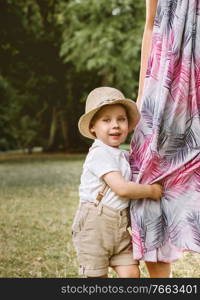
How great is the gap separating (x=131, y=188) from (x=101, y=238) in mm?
264

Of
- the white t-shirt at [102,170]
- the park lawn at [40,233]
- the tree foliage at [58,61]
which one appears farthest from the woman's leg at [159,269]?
the tree foliage at [58,61]

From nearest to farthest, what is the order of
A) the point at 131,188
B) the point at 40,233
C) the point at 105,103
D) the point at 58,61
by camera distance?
the point at 131,188 → the point at 105,103 → the point at 40,233 → the point at 58,61

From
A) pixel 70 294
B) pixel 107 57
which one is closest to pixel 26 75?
pixel 107 57

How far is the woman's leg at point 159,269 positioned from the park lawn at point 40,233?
1293 mm

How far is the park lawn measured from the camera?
4184 millimetres

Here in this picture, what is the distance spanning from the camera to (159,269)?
8.58 feet

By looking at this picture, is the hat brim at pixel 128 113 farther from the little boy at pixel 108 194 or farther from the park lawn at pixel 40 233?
the park lawn at pixel 40 233

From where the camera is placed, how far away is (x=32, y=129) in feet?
84.3

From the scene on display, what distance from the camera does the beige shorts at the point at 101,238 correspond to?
2.55m

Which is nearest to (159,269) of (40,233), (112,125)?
(112,125)

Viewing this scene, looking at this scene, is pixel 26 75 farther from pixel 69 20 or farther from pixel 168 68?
pixel 168 68

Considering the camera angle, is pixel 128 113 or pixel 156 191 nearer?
pixel 156 191

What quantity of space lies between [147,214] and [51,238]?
2885 mm

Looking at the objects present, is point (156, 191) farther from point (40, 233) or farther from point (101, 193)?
point (40, 233)
